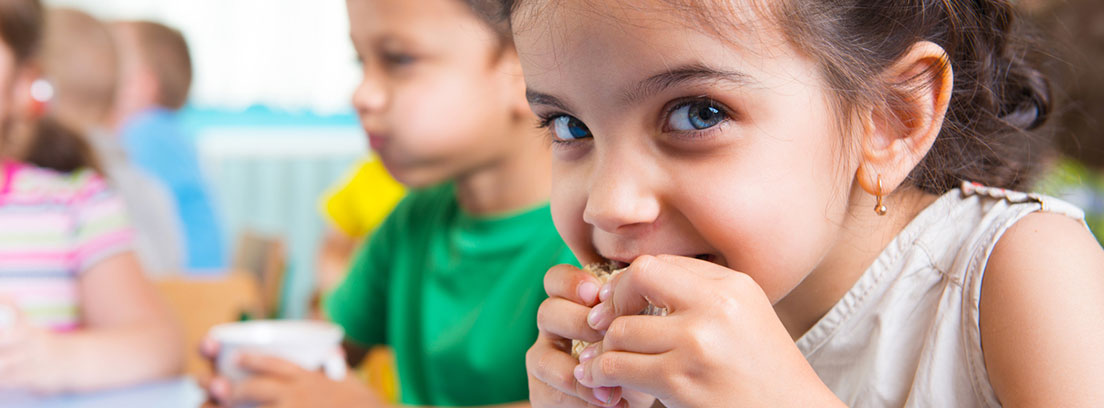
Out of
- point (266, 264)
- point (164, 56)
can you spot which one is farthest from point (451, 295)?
point (164, 56)

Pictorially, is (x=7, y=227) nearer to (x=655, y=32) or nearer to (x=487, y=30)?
(x=487, y=30)

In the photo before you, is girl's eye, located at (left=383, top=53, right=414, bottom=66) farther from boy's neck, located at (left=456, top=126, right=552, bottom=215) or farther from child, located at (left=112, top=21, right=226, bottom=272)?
child, located at (left=112, top=21, right=226, bottom=272)

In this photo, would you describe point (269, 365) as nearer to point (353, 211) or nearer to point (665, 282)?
point (665, 282)

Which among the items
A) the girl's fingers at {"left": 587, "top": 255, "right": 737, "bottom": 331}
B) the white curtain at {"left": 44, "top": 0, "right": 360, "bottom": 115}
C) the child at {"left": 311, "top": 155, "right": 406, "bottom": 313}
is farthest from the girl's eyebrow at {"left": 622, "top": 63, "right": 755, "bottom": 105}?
the white curtain at {"left": 44, "top": 0, "right": 360, "bottom": 115}

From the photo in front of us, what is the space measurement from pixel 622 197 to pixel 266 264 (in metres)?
1.81

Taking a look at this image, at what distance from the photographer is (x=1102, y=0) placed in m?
2.90

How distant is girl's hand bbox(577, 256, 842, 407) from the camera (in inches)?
21.6

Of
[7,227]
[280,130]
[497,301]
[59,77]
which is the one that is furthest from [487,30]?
[280,130]

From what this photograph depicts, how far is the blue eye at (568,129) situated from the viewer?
668 millimetres

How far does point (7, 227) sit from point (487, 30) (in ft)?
3.01

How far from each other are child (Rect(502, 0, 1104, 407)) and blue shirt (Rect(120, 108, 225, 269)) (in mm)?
2544

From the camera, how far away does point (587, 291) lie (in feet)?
2.11

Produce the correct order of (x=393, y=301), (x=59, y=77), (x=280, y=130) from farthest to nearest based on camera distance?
(x=280, y=130) → (x=59, y=77) → (x=393, y=301)

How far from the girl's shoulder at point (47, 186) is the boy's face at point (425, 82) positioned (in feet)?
2.21
